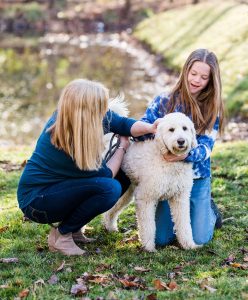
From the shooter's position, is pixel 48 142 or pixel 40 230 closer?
pixel 48 142

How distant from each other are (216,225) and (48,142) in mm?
2043

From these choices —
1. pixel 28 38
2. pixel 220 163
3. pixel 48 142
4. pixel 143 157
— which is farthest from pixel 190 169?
pixel 28 38

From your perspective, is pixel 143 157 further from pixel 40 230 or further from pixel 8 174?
pixel 8 174

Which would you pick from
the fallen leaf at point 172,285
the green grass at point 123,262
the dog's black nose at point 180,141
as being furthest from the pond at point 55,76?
the fallen leaf at point 172,285

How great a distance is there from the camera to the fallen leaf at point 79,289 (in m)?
3.99

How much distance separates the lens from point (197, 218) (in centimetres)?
532

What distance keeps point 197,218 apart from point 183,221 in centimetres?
27

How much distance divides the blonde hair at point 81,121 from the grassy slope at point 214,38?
8.50 meters

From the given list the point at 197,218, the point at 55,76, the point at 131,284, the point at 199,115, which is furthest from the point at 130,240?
the point at 55,76

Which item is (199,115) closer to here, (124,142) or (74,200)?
(124,142)

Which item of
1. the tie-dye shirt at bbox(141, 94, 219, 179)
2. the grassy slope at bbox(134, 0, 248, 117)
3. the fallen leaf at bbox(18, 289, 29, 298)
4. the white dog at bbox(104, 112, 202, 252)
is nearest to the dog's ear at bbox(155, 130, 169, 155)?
the white dog at bbox(104, 112, 202, 252)

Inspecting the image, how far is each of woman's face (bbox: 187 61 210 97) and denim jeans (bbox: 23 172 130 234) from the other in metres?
1.28

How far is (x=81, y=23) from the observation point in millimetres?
40812

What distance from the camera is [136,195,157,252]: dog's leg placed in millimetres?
4977
